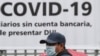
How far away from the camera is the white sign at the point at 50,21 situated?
8.77 meters

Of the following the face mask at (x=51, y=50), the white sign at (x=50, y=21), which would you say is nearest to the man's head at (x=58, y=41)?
the face mask at (x=51, y=50)

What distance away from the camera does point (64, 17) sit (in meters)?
8.77

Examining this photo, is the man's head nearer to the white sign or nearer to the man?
the man

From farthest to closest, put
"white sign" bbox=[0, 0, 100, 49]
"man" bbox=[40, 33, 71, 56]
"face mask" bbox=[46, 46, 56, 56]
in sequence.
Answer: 1. "white sign" bbox=[0, 0, 100, 49]
2. "face mask" bbox=[46, 46, 56, 56]
3. "man" bbox=[40, 33, 71, 56]

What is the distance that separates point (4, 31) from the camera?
29.1ft

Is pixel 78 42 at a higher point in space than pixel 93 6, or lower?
lower

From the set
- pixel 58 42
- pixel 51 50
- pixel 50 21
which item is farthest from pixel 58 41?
pixel 50 21

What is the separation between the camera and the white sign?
345 inches

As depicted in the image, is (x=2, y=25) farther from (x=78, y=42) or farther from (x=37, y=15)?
(x=78, y=42)

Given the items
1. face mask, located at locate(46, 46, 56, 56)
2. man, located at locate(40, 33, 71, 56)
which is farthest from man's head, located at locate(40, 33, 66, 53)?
face mask, located at locate(46, 46, 56, 56)

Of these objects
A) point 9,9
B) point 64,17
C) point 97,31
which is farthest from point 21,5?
point 97,31

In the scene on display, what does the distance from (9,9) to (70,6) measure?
1067 mm

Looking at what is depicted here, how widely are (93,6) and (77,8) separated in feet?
0.93

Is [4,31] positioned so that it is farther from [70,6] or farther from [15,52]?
[70,6]
